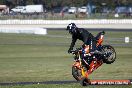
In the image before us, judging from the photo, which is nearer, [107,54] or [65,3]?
[107,54]

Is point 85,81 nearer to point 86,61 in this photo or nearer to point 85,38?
point 86,61

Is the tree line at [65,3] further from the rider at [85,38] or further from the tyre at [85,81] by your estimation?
the tyre at [85,81]

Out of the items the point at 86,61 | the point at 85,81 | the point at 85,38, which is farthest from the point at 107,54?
the point at 85,81

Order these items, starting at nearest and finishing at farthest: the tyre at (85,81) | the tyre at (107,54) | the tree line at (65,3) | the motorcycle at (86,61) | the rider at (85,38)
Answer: the tyre at (85,81), the rider at (85,38), the motorcycle at (86,61), the tyre at (107,54), the tree line at (65,3)

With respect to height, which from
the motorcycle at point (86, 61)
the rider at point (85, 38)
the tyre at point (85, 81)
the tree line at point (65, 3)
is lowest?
the tree line at point (65, 3)

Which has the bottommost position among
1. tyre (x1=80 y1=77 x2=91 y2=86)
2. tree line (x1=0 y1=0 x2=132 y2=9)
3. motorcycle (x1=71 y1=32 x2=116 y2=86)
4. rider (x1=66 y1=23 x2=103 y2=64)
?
tree line (x1=0 y1=0 x2=132 y2=9)

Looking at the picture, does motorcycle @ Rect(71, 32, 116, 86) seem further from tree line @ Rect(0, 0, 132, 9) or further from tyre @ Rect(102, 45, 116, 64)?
tree line @ Rect(0, 0, 132, 9)

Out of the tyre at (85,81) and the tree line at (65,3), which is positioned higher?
the tyre at (85,81)

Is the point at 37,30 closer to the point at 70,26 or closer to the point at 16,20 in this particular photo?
the point at 16,20

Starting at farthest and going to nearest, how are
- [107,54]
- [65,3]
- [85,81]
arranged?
[65,3] < [107,54] < [85,81]

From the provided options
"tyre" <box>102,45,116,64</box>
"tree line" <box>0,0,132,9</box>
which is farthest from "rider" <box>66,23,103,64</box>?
"tree line" <box>0,0,132,9</box>

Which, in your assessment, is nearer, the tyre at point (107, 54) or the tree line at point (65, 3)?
the tyre at point (107, 54)

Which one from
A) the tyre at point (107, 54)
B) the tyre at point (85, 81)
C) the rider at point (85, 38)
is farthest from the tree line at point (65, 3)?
the tyre at point (85, 81)

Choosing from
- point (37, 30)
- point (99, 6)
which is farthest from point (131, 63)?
point (99, 6)
